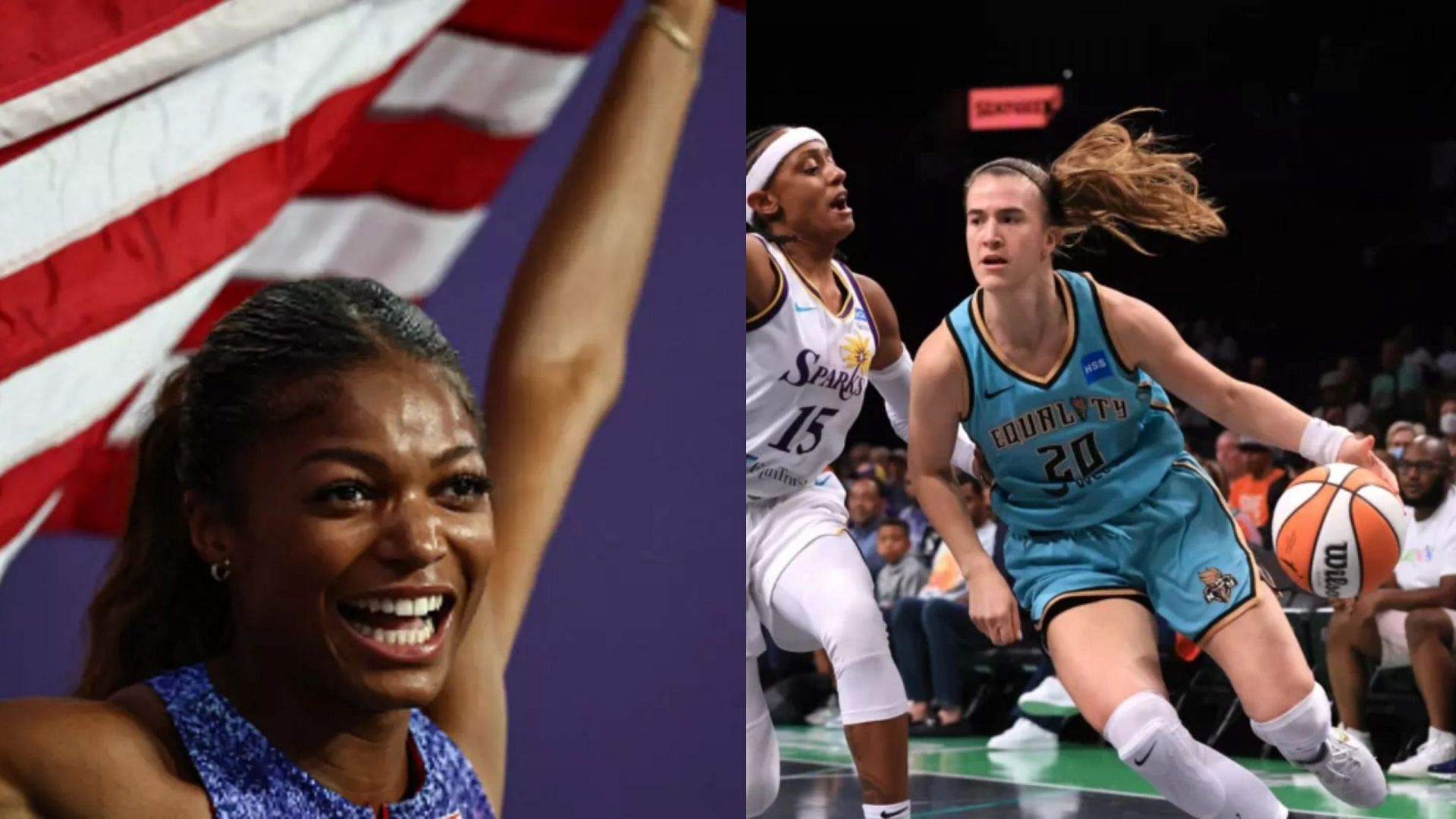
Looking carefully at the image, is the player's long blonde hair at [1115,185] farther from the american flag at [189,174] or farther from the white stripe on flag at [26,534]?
the white stripe on flag at [26,534]

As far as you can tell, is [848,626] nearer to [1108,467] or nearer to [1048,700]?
[1108,467]

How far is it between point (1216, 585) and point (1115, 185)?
1.05 m

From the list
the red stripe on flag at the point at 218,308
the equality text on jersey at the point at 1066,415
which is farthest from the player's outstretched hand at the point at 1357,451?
the red stripe on flag at the point at 218,308

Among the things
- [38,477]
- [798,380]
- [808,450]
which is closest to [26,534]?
[38,477]

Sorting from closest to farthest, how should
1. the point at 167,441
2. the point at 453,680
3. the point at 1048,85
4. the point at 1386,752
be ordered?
the point at 167,441 → the point at 453,680 → the point at 1386,752 → the point at 1048,85

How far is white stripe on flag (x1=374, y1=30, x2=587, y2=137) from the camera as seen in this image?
192 centimetres

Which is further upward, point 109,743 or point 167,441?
point 167,441

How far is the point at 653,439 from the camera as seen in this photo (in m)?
2.16

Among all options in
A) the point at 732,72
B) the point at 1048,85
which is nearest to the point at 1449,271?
the point at 1048,85

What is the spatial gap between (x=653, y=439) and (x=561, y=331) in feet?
0.66

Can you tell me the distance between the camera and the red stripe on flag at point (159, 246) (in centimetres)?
168

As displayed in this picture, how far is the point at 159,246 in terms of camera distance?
69.2 inches

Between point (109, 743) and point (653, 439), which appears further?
point (653, 439)

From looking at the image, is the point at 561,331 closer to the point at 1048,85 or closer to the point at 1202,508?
the point at 1202,508
